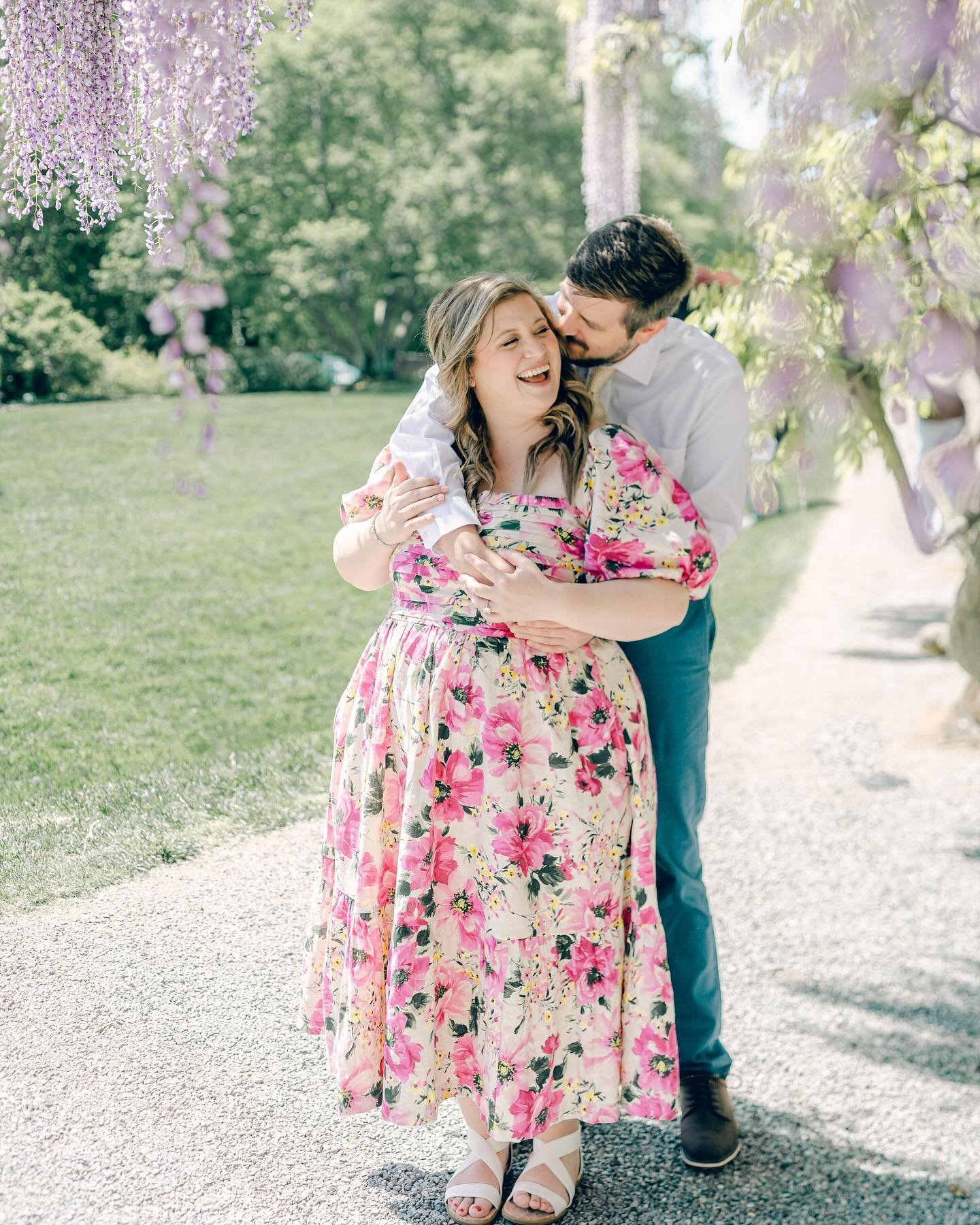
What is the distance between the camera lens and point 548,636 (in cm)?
218

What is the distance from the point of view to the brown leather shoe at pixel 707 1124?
2.60m

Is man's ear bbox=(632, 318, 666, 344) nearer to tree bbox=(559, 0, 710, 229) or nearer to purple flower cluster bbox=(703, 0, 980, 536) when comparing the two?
purple flower cluster bbox=(703, 0, 980, 536)

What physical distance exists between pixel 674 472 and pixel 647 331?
0.30m

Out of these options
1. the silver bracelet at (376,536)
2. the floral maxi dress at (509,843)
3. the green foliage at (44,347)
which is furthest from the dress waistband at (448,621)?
the green foliage at (44,347)

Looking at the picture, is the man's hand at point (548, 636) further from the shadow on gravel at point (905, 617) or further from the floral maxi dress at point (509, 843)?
the shadow on gravel at point (905, 617)

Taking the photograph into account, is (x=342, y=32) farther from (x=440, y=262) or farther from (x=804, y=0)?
(x=804, y=0)

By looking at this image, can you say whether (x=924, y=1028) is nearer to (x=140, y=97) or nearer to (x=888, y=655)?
(x=140, y=97)

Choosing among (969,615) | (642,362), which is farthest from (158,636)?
(969,615)

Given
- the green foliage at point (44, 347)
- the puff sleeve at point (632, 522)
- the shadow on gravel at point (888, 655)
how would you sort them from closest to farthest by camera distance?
the puff sleeve at point (632, 522) < the green foliage at point (44, 347) < the shadow on gravel at point (888, 655)

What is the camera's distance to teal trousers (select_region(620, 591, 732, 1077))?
2486 millimetres

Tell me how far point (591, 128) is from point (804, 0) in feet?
30.0

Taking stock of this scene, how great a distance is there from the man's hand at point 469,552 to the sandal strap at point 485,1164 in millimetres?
1098

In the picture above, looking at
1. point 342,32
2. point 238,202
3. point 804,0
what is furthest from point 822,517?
point 804,0

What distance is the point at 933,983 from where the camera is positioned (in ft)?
11.6
